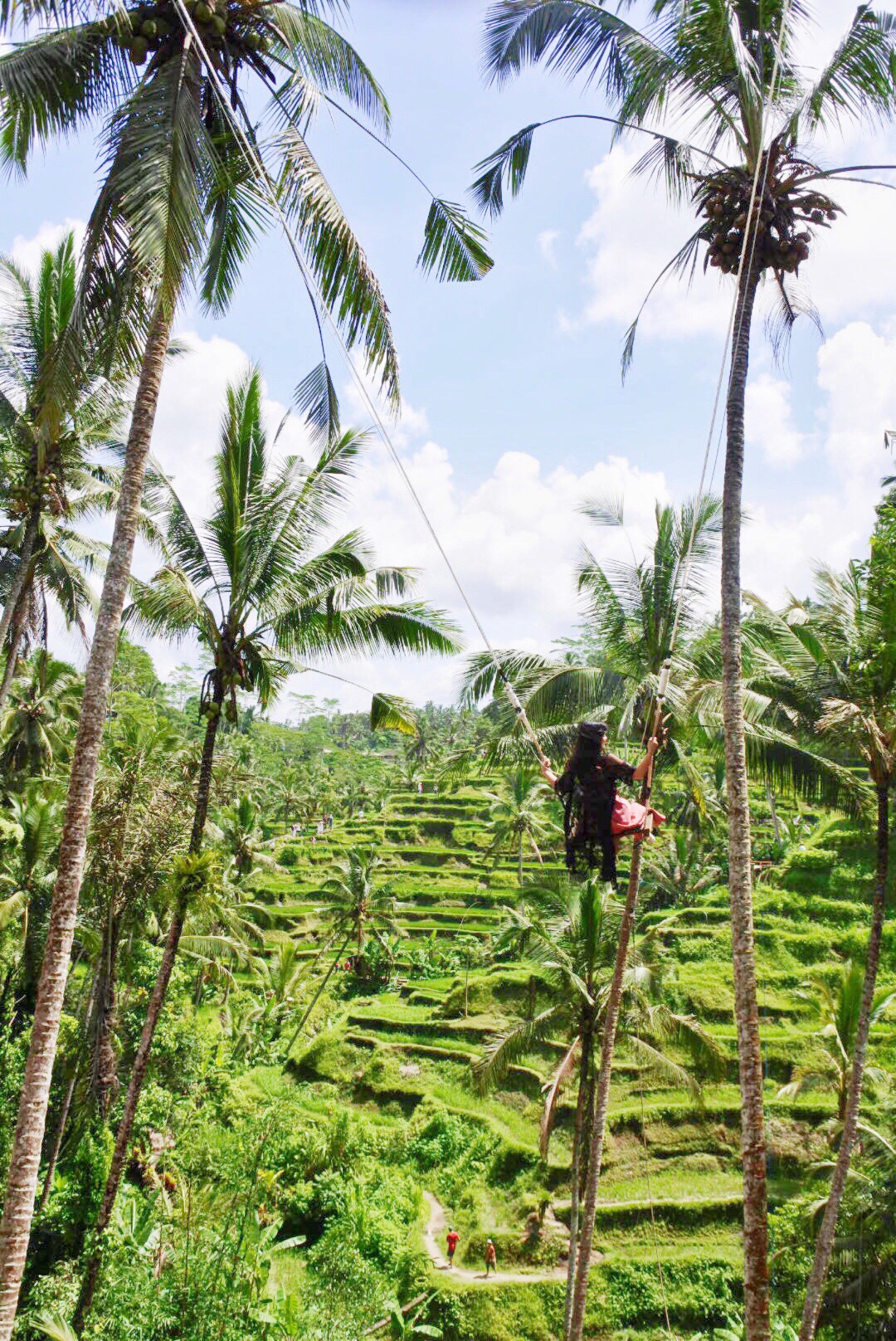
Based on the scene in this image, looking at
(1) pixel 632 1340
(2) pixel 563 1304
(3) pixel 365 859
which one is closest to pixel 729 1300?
(1) pixel 632 1340

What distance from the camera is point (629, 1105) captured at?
1658 cm

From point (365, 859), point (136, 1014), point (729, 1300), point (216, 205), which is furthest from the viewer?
point (365, 859)

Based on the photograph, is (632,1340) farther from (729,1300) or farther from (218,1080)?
(218,1080)

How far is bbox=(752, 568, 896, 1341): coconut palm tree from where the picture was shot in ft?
23.7

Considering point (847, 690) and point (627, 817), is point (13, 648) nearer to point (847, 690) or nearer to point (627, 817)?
point (627, 817)

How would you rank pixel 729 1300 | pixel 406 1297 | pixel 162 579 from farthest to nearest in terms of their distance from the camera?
pixel 406 1297, pixel 729 1300, pixel 162 579

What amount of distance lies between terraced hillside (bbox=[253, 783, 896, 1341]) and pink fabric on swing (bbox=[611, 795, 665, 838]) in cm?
574

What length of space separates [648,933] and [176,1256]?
21.7 feet

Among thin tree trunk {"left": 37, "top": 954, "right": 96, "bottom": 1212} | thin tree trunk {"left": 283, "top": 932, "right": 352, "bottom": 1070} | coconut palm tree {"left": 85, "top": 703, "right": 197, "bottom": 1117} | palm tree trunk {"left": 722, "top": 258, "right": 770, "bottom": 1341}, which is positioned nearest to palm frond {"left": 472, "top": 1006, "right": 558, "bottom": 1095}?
thin tree trunk {"left": 283, "top": 932, "right": 352, "bottom": 1070}

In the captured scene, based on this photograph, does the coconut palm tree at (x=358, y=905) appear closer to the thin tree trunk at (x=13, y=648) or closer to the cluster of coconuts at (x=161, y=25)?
the thin tree trunk at (x=13, y=648)

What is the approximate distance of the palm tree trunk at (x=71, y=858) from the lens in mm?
4320

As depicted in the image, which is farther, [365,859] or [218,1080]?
[365,859]

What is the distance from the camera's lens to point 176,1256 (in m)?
9.47

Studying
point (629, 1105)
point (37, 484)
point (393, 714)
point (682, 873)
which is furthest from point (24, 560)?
point (682, 873)
